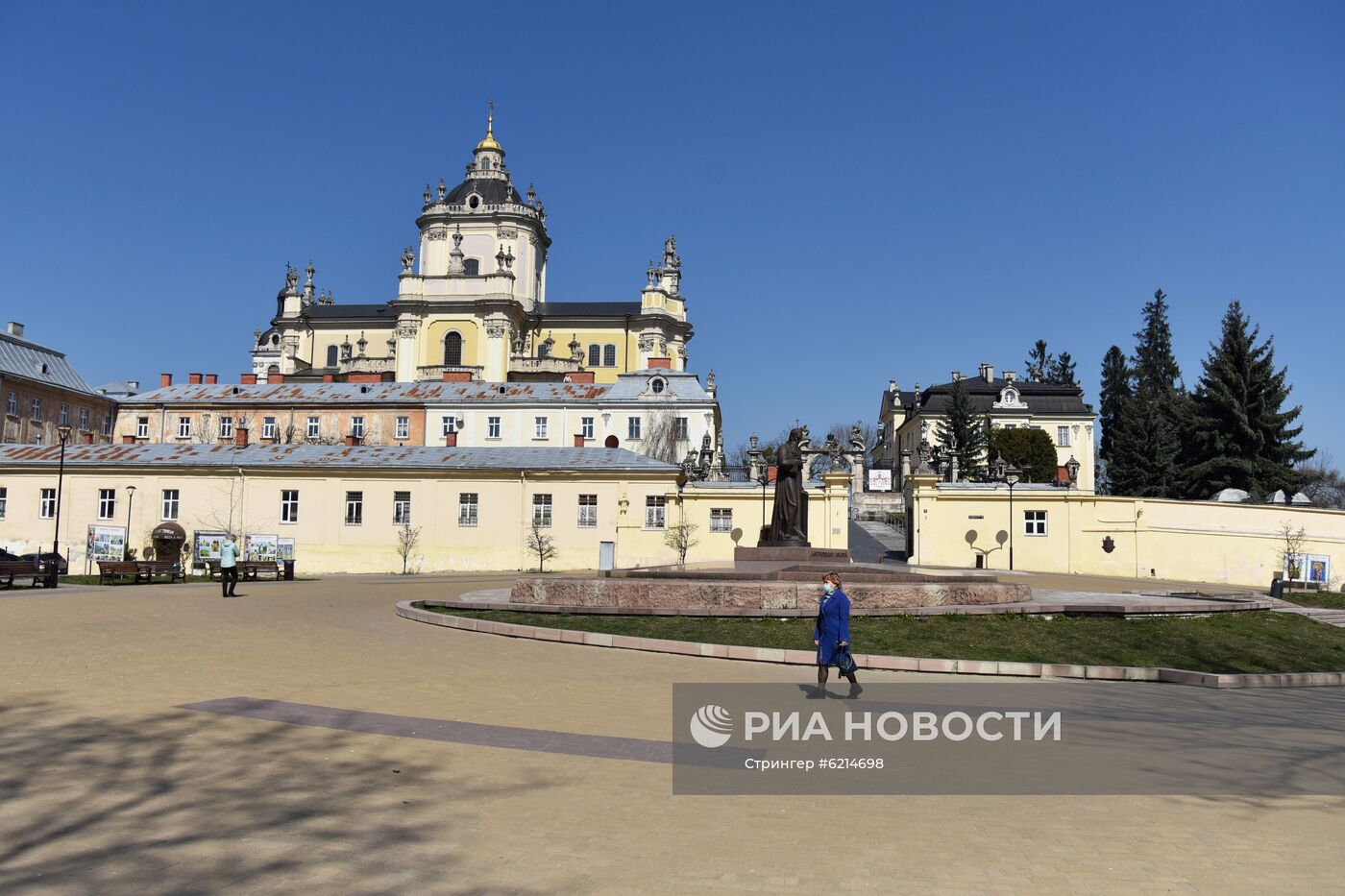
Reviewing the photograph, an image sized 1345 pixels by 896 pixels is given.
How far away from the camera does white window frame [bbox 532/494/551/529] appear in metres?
43.0

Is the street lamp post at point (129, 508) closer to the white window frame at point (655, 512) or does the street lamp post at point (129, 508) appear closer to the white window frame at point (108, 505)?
the white window frame at point (108, 505)

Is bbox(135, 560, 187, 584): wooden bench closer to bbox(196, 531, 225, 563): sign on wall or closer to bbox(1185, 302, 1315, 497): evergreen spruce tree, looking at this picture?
bbox(196, 531, 225, 563): sign on wall

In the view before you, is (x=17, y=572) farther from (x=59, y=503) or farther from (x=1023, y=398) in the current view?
(x=1023, y=398)

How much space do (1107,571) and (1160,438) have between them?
3495 cm

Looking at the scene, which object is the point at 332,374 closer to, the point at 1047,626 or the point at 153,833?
the point at 1047,626

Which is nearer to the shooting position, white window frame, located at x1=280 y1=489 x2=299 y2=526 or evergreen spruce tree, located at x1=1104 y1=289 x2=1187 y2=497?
white window frame, located at x1=280 y1=489 x2=299 y2=526

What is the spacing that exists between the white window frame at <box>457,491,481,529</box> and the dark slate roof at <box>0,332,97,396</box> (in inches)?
1392

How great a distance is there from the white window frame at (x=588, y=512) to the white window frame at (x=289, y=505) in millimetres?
12006

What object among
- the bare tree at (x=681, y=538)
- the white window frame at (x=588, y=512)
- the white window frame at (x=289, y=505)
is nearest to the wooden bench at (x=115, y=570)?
the white window frame at (x=289, y=505)

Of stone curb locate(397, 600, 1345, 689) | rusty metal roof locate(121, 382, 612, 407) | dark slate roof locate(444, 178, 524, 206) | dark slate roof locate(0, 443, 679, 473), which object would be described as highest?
dark slate roof locate(444, 178, 524, 206)

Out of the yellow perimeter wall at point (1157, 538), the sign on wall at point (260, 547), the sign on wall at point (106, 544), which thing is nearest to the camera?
the yellow perimeter wall at point (1157, 538)

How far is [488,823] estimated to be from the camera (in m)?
6.57

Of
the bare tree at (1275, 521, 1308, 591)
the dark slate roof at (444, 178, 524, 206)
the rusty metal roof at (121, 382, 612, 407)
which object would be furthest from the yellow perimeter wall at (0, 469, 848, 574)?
the dark slate roof at (444, 178, 524, 206)

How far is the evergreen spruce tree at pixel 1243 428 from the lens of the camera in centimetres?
5816
